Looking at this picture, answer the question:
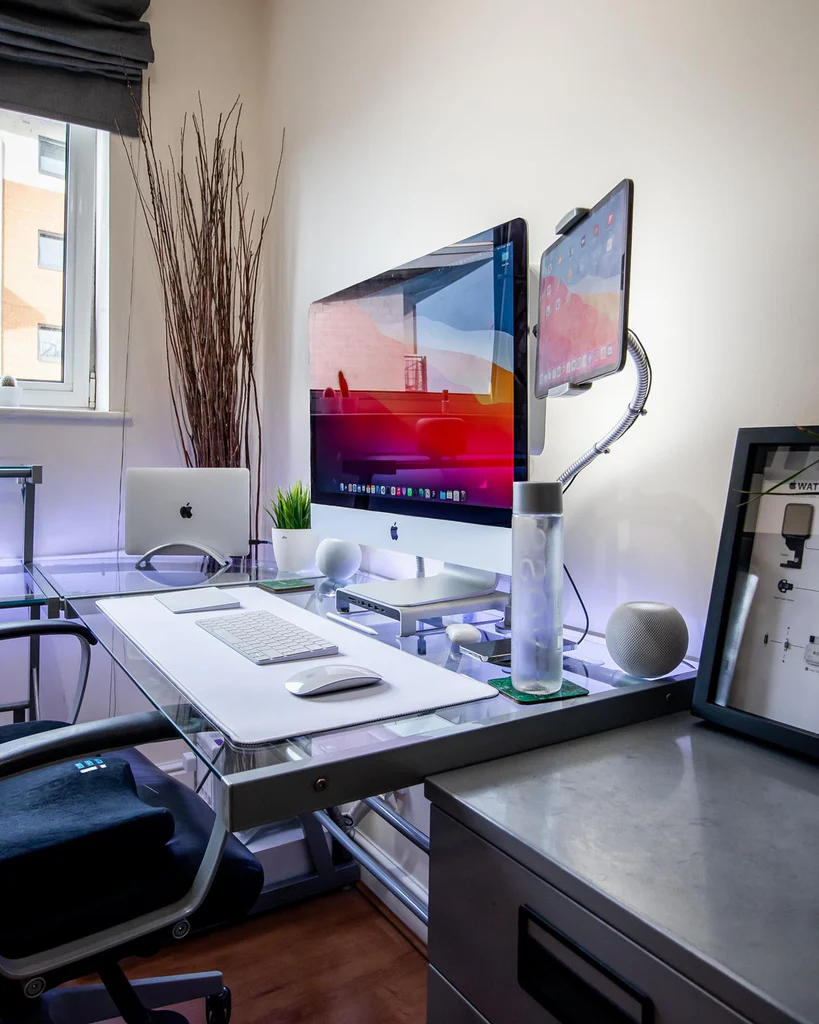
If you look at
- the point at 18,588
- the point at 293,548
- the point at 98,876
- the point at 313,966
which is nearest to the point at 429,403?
the point at 293,548

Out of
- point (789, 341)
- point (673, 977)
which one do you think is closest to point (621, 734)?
point (673, 977)

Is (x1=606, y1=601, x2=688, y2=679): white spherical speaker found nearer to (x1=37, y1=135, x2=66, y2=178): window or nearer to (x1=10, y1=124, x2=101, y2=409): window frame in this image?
(x1=10, y1=124, x2=101, y2=409): window frame

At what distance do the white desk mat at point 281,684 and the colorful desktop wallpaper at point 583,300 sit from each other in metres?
0.40

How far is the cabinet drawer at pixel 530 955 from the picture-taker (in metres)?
0.46

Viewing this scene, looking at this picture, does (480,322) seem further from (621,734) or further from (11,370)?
(11,370)

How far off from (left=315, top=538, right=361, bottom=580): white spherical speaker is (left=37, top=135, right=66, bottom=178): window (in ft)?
5.55

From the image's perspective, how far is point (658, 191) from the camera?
1.09 m

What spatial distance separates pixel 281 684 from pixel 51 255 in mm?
2104

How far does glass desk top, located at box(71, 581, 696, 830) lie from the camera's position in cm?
60

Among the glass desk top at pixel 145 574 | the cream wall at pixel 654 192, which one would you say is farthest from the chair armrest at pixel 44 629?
the cream wall at pixel 654 192

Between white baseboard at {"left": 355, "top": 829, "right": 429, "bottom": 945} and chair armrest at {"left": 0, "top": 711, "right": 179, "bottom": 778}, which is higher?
chair armrest at {"left": 0, "top": 711, "right": 179, "bottom": 778}

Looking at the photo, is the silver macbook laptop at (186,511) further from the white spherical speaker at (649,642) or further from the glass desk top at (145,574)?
the white spherical speaker at (649,642)

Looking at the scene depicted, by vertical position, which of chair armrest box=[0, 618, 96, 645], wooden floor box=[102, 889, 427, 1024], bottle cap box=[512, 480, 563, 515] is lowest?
wooden floor box=[102, 889, 427, 1024]

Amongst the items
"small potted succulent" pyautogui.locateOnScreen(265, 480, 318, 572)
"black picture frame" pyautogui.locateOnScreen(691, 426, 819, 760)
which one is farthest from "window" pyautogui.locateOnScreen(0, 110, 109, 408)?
"black picture frame" pyautogui.locateOnScreen(691, 426, 819, 760)
